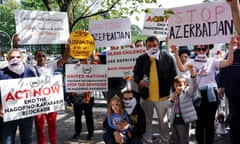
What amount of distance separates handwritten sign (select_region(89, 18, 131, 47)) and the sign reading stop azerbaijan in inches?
17.1

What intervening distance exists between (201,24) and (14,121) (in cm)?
301

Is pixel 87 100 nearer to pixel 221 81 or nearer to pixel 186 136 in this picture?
pixel 186 136

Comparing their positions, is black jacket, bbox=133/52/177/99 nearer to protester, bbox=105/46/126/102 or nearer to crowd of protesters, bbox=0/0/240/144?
crowd of protesters, bbox=0/0/240/144

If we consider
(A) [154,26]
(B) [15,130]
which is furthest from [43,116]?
(A) [154,26]

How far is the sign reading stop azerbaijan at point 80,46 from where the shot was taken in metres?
5.67

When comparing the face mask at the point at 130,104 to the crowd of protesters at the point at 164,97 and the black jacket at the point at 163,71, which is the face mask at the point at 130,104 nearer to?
→ the crowd of protesters at the point at 164,97

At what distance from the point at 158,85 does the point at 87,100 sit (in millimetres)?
1461

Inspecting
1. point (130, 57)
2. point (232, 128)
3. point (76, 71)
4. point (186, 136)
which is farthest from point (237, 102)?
point (76, 71)

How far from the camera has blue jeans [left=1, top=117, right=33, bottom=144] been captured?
3.96 m

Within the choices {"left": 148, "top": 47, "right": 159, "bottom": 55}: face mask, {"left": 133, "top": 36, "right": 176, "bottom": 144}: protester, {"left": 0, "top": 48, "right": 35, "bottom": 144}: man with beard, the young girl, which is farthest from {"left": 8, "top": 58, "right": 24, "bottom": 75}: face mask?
{"left": 148, "top": 47, "right": 159, "bottom": 55}: face mask

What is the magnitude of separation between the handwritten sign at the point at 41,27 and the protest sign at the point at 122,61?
94 cm

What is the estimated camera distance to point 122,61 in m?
5.59

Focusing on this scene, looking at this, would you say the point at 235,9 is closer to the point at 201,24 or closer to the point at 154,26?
the point at 201,24

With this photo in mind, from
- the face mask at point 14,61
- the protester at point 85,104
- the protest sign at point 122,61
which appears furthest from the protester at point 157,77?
the face mask at point 14,61
